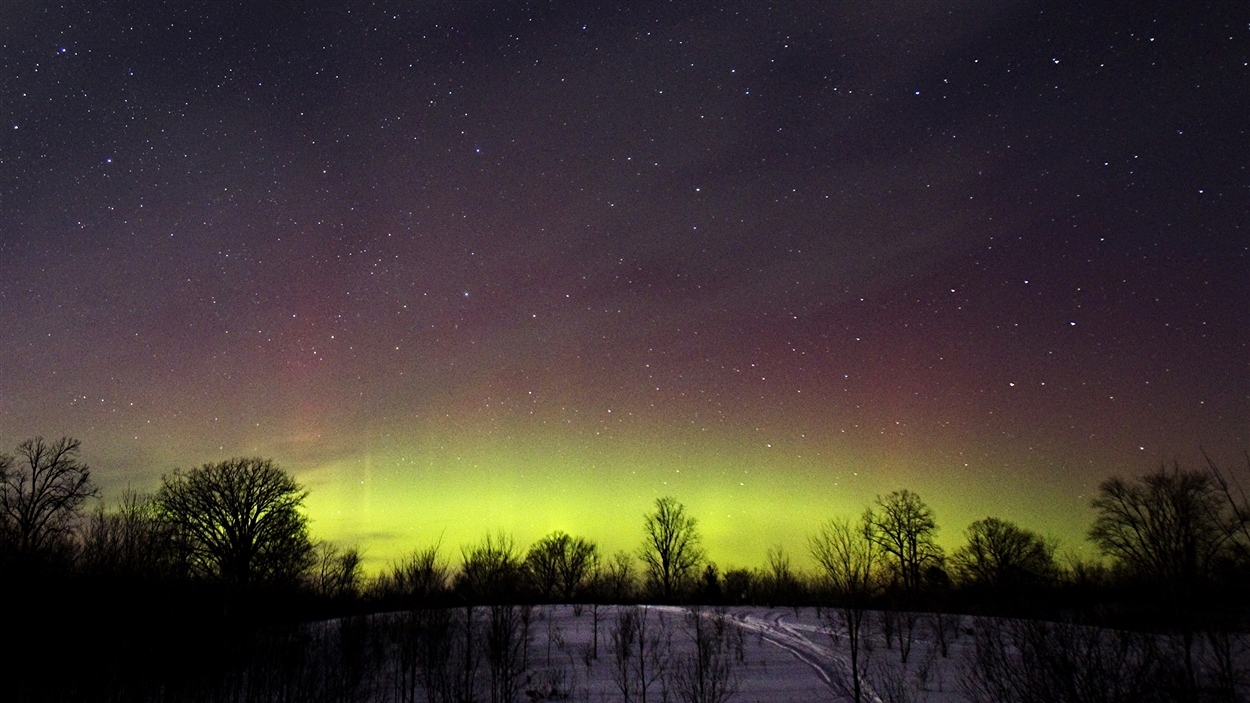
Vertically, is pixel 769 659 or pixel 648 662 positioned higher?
pixel 648 662

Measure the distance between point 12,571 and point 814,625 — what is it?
3761 centimetres

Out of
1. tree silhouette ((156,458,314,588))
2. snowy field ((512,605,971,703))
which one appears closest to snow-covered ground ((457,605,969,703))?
snowy field ((512,605,971,703))

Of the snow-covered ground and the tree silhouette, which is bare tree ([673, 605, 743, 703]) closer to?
the snow-covered ground

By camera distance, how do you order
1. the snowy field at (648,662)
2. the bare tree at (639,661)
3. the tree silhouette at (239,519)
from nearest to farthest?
the snowy field at (648,662) → the bare tree at (639,661) → the tree silhouette at (239,519)

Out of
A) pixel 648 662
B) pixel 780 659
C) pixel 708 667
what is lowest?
pixel 780 659

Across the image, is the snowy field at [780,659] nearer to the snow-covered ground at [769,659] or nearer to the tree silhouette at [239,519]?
the snow-covered ground at [769,659]

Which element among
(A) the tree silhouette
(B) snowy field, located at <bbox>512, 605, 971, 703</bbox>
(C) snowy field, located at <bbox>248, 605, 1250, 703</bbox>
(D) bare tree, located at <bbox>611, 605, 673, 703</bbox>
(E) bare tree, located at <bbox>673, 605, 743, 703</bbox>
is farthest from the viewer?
(A) the tree silhouette

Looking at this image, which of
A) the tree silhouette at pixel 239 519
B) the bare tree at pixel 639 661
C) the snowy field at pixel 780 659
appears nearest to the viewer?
the bare tree at pixel 639 661

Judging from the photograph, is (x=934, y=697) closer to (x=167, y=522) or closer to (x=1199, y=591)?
(x=1199, y=591)

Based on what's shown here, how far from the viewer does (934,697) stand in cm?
2448

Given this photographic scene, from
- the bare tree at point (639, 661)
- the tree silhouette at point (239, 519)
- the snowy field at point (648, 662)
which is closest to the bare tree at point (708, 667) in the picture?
the snowy field at point (648, 662)

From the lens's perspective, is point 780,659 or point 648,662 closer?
point 648,662

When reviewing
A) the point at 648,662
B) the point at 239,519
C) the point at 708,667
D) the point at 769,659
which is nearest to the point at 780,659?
the point at 769,659

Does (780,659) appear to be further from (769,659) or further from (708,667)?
(708,667)
